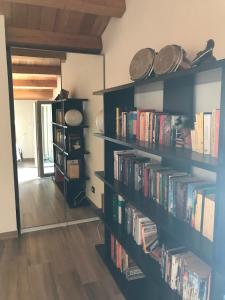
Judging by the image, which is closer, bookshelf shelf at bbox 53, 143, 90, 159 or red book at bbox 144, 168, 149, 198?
red book at bbox 144, 168, 149, 198

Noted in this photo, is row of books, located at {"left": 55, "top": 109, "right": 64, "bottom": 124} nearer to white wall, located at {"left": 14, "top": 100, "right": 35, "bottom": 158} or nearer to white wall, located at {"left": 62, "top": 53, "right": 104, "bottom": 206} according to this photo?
white wall, located at {"left": 62, "top": 53, "right": 104, "bottom": 206}

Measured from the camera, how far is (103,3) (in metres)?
2.50

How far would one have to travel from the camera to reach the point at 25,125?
3018mm

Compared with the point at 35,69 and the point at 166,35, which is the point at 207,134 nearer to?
the point at 166,35

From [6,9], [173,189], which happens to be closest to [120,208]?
[173,189]

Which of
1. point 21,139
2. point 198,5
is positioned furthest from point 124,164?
point 21,139

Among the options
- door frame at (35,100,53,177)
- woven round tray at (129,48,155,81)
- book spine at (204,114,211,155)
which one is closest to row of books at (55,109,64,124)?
door frame at (35,100,53,177)

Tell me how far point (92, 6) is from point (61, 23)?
55 cm

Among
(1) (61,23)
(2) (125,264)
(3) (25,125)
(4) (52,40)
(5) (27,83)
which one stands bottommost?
(2) (125,264)

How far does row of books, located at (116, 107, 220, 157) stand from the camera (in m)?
1.28

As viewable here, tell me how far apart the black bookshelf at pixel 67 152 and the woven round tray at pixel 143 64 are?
162 centimetres

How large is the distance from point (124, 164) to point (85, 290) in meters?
1.06

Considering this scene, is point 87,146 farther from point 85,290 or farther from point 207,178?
point 207,178

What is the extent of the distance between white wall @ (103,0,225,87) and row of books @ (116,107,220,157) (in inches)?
16.3
